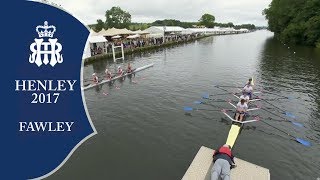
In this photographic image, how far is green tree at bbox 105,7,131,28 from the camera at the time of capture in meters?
115

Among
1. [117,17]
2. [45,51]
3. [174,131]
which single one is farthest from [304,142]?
[117,17]

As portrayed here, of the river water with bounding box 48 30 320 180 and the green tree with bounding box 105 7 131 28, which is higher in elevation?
the green tree with bounding box 105 7 131 28

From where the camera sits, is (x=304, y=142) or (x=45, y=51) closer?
(x=45, y=51)

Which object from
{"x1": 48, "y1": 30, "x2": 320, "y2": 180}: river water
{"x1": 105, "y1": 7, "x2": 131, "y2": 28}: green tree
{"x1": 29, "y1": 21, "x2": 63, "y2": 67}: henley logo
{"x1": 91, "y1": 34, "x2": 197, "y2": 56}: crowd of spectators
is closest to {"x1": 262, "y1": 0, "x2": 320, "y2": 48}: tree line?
{"x1": 91, "y1": 34, "x2": 197, "y2": 56}: crowd of spectators

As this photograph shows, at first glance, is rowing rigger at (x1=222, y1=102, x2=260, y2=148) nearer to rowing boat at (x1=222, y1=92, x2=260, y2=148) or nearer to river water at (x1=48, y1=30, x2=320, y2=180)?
rowing boat at (x1=222, y1=92, x2=260, y2=148)

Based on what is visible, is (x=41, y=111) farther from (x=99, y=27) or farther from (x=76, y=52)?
(x=99, y=27)

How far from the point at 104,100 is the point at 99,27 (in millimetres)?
80850

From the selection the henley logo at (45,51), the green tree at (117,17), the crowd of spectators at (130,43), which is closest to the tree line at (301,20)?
the crowd of spectators at (130,43)

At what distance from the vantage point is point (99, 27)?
10300 cm

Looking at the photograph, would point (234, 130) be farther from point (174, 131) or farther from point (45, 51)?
point (45, 51)

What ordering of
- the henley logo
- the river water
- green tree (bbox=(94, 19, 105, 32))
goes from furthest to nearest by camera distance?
1. green tree (bbox=(94, 19, 105, 32))
2. the river water
3. the henley logo

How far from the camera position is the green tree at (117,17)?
11457 cm

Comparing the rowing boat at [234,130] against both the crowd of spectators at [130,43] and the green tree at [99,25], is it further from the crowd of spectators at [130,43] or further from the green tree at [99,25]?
the green tree at [99,25]

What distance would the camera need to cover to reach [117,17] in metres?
119
